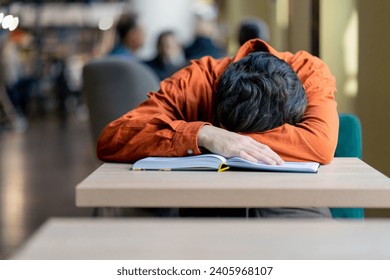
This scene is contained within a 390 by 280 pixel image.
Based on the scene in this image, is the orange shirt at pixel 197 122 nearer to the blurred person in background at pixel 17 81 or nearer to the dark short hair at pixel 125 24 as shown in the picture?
the dark short hair at pixel 125 24

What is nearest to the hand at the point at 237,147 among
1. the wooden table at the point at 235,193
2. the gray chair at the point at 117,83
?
the wooden table at the point at 235,193

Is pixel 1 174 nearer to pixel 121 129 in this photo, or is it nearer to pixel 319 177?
pixel 121 129

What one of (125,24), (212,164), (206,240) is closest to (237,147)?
(212,164)

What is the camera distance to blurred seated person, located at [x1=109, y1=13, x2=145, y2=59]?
22.7 feet

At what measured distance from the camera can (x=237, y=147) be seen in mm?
1812

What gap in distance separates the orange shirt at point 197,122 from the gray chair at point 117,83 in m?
1.69

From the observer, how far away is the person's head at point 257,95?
1.88 meters

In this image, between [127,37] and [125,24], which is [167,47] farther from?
[125,24]

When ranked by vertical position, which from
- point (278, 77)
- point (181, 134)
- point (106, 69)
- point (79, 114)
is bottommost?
point (79, 114)

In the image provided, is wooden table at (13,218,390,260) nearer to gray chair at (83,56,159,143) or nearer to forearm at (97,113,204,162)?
forearm at (97,113,204,162)

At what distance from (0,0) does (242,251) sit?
4415 mm

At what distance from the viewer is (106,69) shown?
12.7ft
